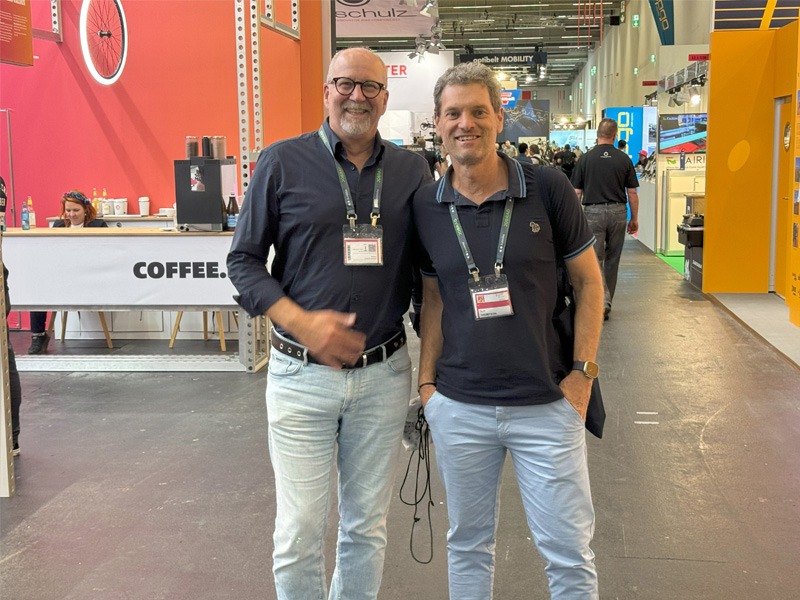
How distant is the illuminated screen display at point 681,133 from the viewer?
12758mm

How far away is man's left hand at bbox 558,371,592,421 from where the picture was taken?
2172 millimetres

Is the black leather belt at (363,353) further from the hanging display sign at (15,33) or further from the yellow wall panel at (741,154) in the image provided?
the yellow wall panel at (741,154)

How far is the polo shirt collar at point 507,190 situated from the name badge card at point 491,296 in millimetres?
200

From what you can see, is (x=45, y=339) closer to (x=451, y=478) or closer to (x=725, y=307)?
(x=451, y=478)

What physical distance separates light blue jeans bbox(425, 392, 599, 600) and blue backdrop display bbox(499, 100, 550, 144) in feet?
63.2

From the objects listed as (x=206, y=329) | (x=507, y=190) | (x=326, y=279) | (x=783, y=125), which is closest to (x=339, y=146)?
(x=326, y=279)

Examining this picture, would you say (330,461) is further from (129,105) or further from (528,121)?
(528,121)

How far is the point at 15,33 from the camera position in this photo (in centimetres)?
668

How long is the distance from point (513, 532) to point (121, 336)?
496 centimetres

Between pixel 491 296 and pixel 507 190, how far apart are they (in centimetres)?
27

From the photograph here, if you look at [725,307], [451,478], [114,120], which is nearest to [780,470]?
[451,478]

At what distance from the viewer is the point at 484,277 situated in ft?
6.84

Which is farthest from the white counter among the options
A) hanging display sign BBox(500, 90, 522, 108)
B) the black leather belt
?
hanging display sign BBox(500, 90, 522, 108)

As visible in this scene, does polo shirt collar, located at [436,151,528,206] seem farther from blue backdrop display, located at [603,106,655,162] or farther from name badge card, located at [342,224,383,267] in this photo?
blue backdrop display, located at [603,106,655,162]
